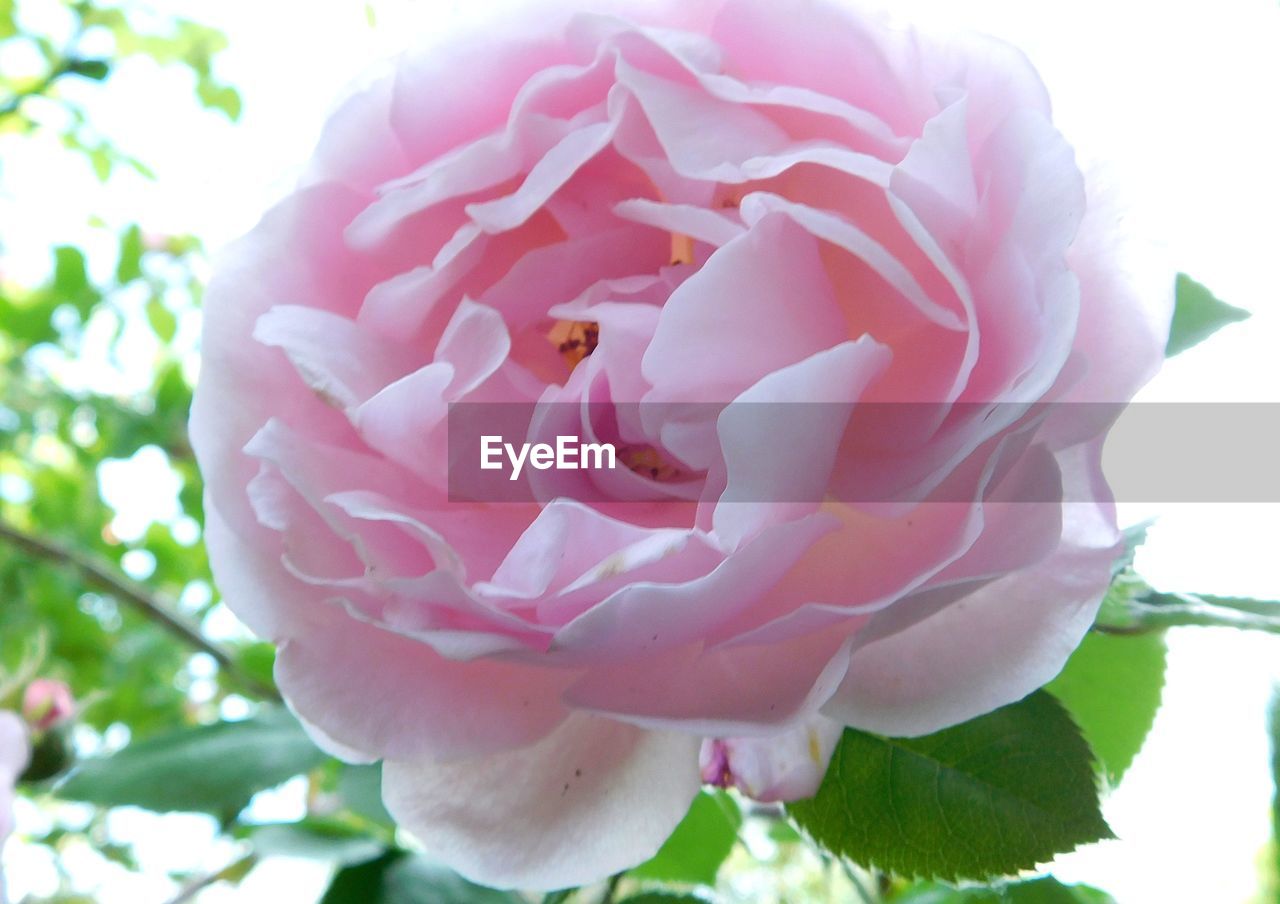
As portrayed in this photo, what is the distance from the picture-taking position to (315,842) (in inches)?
20.3

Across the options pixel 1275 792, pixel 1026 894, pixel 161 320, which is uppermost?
pixel 1275 792

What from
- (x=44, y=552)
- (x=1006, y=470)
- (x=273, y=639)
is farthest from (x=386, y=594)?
(x=44, y=552)

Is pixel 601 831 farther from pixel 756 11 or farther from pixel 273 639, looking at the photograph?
pixel 756 11

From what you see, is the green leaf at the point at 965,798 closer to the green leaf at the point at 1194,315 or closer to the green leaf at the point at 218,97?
the green leaf at the point at 1194,315

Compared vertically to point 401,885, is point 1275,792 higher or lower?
higher

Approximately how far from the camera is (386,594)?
283 mm

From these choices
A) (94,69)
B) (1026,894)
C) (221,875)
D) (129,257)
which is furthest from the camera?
(129,257)

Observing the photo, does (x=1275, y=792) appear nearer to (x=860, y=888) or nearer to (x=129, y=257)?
(x=860, y=888)

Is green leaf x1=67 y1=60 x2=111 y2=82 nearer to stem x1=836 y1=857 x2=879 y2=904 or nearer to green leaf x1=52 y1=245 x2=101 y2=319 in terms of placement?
green leaf x1=52 y1=245 x2=101 y2=319

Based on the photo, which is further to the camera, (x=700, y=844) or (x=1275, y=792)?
(x=700, y=844)

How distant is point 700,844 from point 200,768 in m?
0.25

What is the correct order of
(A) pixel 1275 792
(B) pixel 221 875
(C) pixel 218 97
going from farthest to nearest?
(C) pixel 218 97 → (B) pixel 221 875 → (A) pixel 1275 792

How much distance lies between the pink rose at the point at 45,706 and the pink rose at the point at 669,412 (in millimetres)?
593

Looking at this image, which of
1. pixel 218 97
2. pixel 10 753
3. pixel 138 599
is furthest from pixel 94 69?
pixel 10 753
